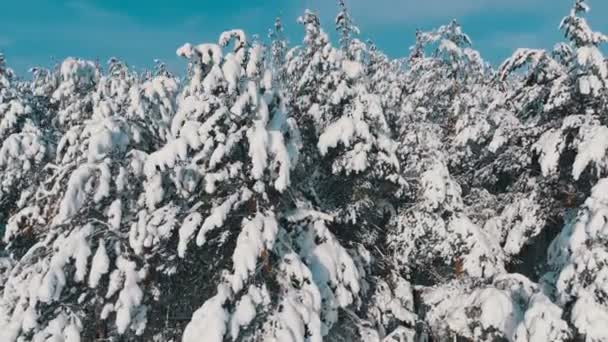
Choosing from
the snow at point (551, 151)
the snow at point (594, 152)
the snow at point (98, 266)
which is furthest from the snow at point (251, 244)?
the snow at point (551, 151)

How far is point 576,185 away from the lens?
13.9 metres

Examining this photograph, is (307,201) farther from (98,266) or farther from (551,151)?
(551,151)

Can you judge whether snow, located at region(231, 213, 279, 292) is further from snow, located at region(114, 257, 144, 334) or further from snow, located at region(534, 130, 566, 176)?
snow, located at region(534, 130, 566, 176)

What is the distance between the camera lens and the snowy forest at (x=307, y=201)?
8.30 meters

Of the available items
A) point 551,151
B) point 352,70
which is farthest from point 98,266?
point 551,151

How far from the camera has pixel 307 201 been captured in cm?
1038

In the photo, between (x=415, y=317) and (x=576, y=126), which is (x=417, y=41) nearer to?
(x=576, y=126)

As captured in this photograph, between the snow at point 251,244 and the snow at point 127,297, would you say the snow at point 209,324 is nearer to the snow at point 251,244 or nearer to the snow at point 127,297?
the snow at point 251,244

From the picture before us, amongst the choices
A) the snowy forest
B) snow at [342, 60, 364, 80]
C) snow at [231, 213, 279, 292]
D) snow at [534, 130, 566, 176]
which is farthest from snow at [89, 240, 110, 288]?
snow at [534, 130, 566, 176]

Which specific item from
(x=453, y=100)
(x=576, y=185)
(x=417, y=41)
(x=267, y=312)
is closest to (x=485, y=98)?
(x=453, y=100)

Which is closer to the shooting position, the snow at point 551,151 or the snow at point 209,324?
the snow at point 209,324

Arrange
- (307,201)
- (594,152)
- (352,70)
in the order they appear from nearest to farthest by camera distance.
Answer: (307,201) < (594,152) < (352,70)

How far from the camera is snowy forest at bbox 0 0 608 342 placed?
8.30m

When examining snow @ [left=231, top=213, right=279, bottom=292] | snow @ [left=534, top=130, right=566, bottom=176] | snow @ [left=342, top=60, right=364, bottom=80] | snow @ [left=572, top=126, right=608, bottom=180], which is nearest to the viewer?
snow @ [left=231, top=213, right=279, bottom=292]
